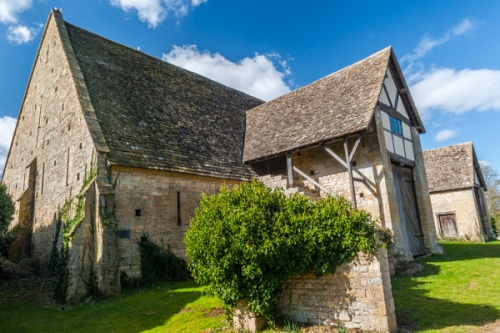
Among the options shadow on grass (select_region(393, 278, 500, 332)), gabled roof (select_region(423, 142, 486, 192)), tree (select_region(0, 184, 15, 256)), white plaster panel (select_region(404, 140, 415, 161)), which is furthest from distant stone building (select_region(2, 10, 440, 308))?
gabled roof (select_region(423, 142, 486, 192))

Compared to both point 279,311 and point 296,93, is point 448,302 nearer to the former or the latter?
point 279,311

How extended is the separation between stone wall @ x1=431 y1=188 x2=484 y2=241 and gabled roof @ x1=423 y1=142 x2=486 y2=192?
595 millimetres

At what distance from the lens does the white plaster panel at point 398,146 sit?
14.5m

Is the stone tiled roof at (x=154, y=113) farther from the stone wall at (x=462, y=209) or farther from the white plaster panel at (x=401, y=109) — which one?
the stone wall at (x=462, y=209)

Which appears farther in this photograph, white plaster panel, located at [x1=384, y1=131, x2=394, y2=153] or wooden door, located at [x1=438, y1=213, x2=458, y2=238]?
wooden door, located at [x1=438, y1=213, x2=458, y2=238]

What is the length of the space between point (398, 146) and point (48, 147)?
16034 millimetres

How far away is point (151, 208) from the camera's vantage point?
39.2ft

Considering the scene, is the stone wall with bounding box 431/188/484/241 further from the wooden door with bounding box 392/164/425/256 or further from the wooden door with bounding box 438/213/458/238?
the wooden door with bounding box 392/164/425/256

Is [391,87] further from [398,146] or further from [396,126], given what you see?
[398,146]

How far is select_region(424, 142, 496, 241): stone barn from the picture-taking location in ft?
75.1

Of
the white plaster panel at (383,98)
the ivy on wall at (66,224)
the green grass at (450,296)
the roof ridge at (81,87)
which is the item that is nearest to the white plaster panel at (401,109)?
the white plaster panel at (383,98)

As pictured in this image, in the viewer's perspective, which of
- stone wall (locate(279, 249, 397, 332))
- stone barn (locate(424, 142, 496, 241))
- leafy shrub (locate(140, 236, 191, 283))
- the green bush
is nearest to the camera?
stone wall (locate(279, 249, 397, 332))

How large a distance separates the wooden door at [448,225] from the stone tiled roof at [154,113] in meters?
17.2

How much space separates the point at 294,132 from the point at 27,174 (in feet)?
43.2
